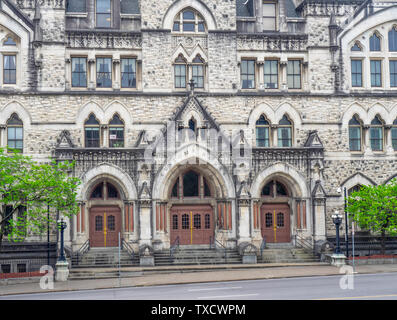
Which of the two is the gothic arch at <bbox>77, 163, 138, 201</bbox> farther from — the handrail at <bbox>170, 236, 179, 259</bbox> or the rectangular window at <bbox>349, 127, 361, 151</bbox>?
the rectangular window at <bbox>349, 127, 361, 151</bbox>

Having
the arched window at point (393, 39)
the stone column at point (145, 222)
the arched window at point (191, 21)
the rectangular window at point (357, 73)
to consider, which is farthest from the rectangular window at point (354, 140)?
the stone column at point (145, 222)

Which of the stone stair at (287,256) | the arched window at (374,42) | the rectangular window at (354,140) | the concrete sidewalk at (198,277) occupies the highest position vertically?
the arched window at (374,42)

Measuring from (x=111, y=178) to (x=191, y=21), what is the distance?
36.1 feet

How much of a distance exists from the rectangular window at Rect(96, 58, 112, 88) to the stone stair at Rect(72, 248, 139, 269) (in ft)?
33.4

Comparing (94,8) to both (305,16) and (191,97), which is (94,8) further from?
(305,16)

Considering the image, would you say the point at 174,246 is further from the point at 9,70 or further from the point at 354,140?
the point at 9,70

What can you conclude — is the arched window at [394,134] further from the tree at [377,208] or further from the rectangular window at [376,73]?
the tree at [377,208]

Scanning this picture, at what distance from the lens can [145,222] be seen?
31.9 meters

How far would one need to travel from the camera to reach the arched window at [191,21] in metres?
35.1

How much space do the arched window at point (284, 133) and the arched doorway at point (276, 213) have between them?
2.53 meters

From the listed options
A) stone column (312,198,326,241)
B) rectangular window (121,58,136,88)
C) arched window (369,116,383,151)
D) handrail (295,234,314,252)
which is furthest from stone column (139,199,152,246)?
arched window (369,116,383,151)

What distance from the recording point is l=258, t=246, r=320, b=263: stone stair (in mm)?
32250
